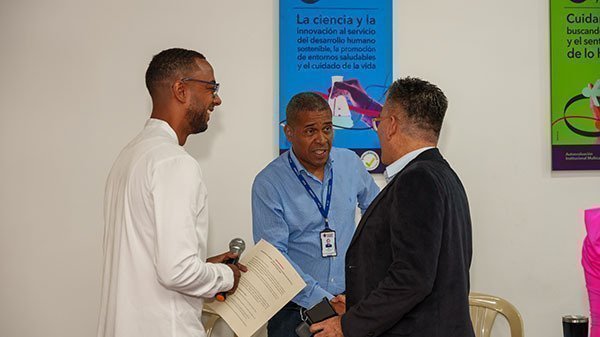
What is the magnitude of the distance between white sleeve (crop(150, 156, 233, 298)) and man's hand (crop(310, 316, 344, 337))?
0.41 metres

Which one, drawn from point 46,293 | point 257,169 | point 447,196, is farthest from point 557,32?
point 46,293

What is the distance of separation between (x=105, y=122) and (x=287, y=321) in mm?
1572

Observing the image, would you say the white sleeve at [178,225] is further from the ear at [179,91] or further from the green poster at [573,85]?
the green poster at [573,85]

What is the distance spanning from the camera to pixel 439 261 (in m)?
2.20

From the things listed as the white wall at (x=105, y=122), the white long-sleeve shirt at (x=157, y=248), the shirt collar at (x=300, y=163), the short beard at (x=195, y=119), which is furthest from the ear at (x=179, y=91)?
the white wall at (x=105, y=122)

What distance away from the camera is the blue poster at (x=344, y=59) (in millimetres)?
3855

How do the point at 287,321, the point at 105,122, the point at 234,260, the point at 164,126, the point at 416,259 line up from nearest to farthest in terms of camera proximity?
the point at 416,259
the point at 164,126
the point at 234,260
the point at 287,321
the point at 105,122

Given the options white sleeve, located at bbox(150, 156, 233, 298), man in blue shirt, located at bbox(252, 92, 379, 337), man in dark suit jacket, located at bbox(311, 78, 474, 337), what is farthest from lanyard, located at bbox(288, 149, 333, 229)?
white sleeve, located at bbox(150, 156, 233, 298)

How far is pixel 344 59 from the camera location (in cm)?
389

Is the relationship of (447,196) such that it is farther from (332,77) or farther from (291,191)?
(332,77)

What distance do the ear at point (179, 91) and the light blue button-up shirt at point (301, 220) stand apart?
754mm

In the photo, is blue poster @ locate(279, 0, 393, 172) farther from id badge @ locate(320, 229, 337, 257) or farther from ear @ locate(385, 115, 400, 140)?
ear @ locate(385, 115, 400, 140)

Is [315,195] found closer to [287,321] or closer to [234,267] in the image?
[287,321]

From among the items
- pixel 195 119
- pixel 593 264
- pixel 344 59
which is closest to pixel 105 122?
pixel 344 59
